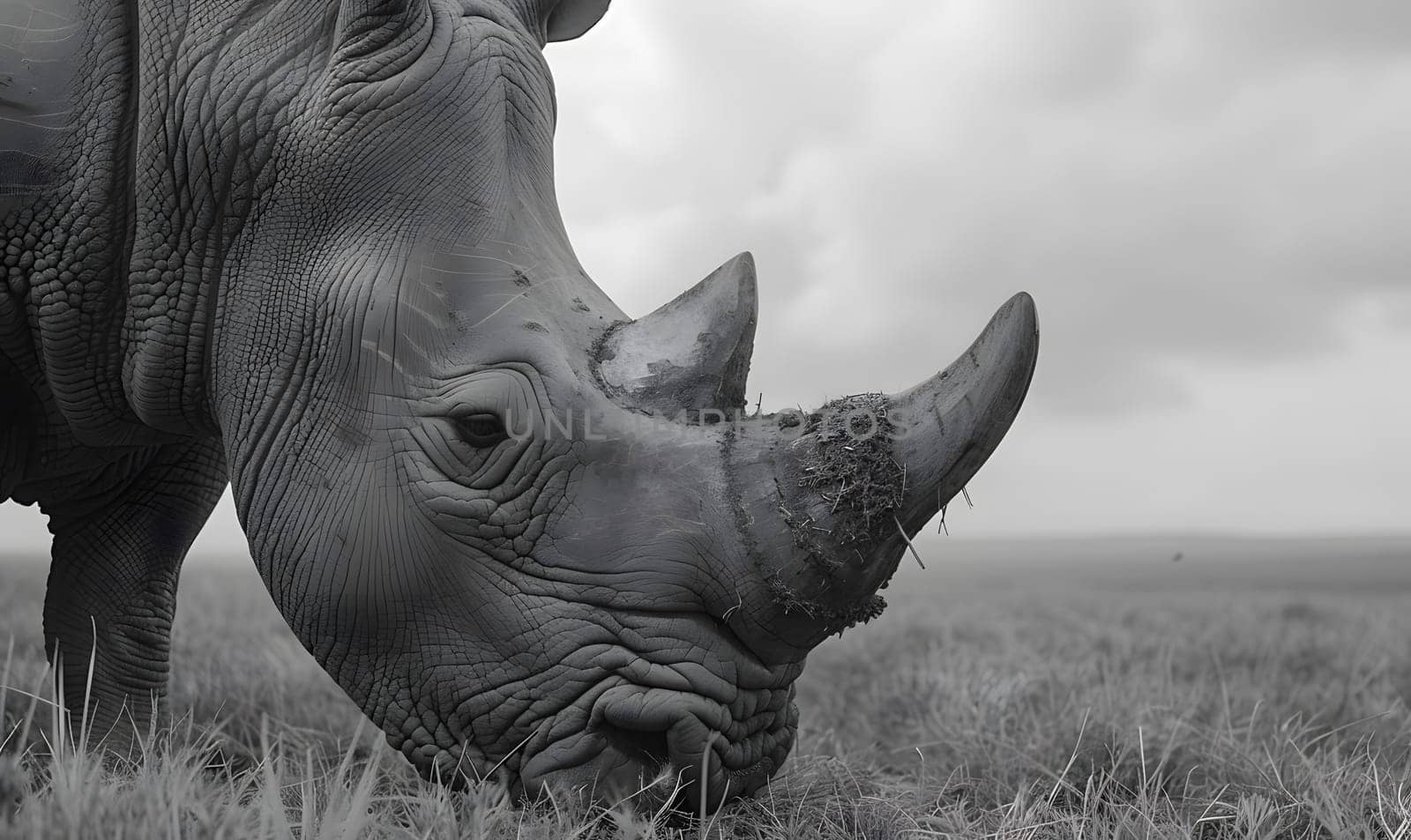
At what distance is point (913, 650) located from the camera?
651 cm

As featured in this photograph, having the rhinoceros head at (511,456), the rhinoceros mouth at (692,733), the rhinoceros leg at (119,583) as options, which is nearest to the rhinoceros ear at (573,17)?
the rhinoceros head at (511,456)

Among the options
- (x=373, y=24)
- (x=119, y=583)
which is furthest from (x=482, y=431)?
(x=119, y=583)

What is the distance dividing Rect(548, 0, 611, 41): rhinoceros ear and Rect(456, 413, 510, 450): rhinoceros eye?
6.20 ft

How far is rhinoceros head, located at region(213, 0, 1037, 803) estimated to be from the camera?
97.1 inches

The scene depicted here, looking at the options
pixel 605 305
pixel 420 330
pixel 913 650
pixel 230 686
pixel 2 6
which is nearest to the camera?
pixel 420 330

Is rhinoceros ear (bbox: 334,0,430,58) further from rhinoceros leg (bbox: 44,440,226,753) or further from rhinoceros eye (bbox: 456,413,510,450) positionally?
rhinoceros leg (bbox: 44,440,226,753)

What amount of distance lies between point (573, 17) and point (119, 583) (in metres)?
2.44

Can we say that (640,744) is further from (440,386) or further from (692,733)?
(440,386)

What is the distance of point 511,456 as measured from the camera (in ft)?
8.58

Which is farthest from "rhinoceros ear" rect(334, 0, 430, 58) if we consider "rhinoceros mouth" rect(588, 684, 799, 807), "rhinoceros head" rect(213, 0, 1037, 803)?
"rhinoceros mouth" rect(588, 684, 799, 807)

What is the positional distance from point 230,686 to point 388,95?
9.11 feet

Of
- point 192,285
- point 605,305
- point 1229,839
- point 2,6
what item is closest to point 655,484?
point 605,305

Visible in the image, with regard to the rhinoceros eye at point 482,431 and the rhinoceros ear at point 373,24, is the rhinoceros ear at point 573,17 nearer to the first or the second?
the rhinoceros ear at point 373,24

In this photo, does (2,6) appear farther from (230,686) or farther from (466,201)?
(230,686)
